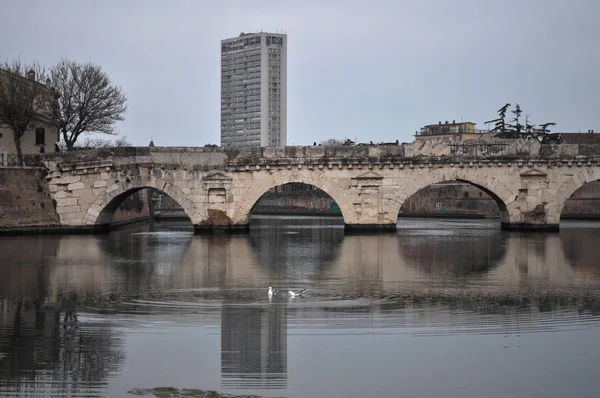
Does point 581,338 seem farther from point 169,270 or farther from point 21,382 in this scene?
point 169,270

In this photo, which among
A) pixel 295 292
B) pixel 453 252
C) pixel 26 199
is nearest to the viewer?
pixel 295 292

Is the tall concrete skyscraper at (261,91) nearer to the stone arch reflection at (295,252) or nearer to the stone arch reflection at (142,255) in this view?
the stone arch reflection at (295,252)

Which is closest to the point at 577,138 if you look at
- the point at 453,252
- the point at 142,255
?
the point at 453,252

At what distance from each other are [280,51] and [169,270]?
14781 cm

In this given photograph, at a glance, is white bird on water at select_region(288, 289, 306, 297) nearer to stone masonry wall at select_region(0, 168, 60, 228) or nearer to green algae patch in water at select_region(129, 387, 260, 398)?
green algae patch in water at select_region(129, 387, 260, 398)

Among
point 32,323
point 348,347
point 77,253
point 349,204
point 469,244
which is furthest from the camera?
point 349,204

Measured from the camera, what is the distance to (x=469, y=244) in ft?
97.3

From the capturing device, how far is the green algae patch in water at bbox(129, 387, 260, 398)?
27.2 feet

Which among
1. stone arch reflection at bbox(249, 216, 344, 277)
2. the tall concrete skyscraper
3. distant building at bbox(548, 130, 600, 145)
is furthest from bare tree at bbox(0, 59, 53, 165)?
the tall concrete skyscraper

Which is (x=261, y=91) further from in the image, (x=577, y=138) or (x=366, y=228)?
(x=366, y=228)

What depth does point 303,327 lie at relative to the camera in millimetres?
11859

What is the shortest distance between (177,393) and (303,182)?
2685 centimetres

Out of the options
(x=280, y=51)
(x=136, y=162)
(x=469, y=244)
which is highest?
(x=280, y=51)

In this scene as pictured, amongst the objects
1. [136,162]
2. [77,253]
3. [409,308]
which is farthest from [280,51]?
[409,308]
